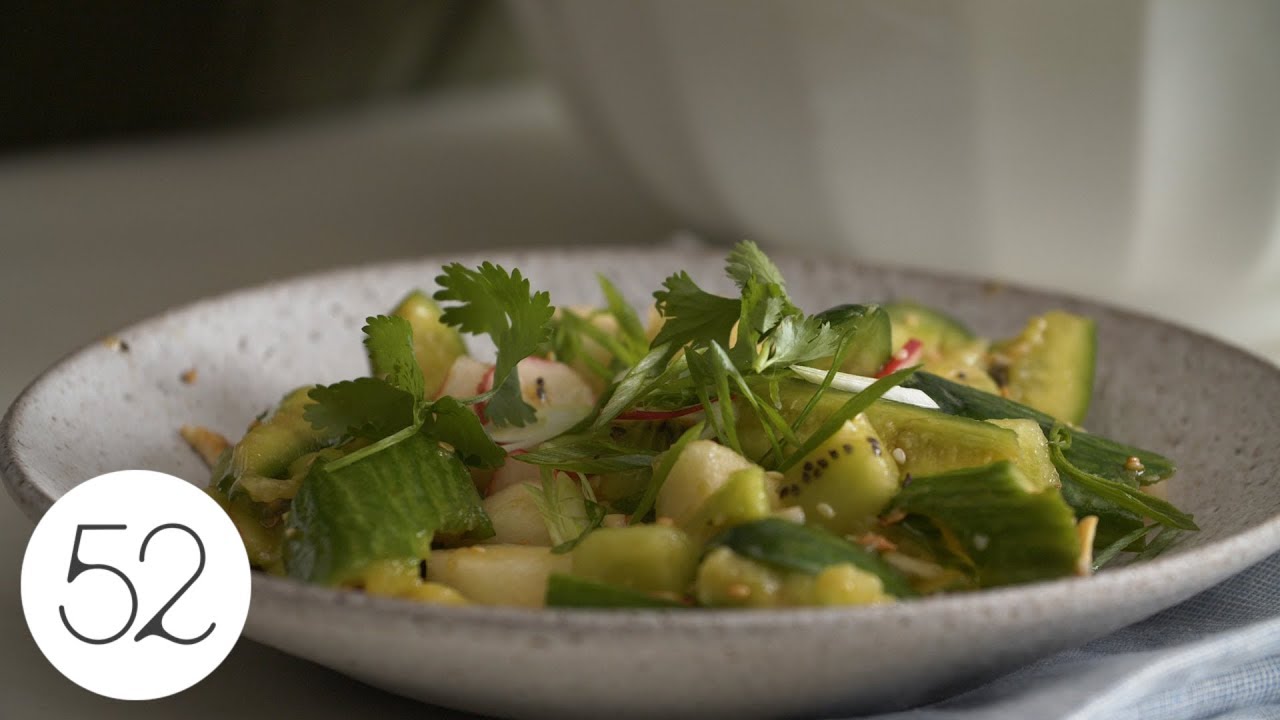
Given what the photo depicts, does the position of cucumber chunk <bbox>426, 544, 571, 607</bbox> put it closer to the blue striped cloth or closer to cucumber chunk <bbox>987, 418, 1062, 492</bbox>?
the blue striped cloth

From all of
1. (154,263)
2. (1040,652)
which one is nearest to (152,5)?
(154,263)

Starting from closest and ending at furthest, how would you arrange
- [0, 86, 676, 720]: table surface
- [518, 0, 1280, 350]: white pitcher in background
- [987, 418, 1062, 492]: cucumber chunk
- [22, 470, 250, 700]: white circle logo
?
[22, 470, 250, 700]: white circle logo, [987, 418, 1062, 492]: cucumber chunk, [518, 0, 1280, 350]: white pitcher in background, [0, 86, 676, 720]: table surface

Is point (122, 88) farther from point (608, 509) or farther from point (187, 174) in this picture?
point (608, 509)

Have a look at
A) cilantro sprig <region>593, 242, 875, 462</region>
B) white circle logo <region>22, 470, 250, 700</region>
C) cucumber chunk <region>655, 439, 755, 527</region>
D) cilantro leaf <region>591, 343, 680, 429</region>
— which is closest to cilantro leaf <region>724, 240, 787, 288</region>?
cilantro sprig <region>593, 242, 875, 462</region>

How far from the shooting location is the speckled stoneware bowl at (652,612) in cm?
85

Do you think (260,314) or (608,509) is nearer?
(608,509)

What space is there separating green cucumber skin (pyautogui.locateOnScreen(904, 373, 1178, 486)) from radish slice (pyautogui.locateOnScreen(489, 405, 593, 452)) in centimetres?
31

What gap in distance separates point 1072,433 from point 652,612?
0.62m

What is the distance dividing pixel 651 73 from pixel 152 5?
150cm

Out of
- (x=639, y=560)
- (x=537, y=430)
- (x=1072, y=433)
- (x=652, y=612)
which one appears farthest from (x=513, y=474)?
(x=1072, y=433)

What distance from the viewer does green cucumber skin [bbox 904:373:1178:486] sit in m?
1.29

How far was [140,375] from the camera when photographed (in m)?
1.48

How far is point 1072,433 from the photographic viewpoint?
133 cm

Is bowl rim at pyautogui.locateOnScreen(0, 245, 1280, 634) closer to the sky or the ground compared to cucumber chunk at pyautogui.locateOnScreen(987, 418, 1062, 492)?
closer to the ground
